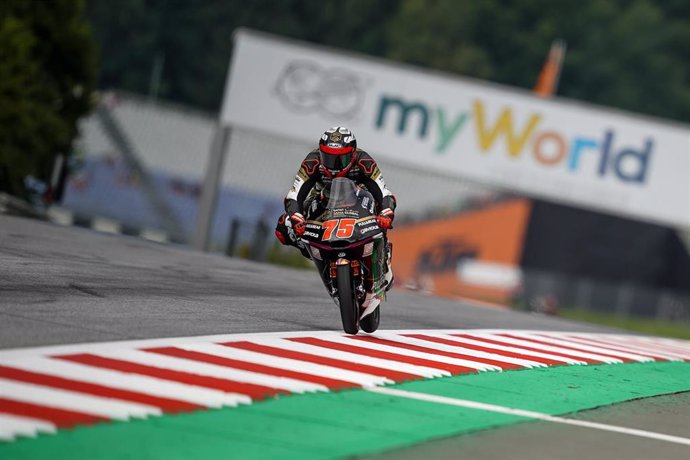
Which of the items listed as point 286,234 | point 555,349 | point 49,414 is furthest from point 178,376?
point 555,349

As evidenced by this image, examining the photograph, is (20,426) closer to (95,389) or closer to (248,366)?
(95,389)

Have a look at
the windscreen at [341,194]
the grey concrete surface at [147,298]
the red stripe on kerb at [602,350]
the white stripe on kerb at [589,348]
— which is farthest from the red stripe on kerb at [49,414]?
the white stripe on kerb at [589,348]

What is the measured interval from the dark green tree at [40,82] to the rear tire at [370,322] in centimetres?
1722

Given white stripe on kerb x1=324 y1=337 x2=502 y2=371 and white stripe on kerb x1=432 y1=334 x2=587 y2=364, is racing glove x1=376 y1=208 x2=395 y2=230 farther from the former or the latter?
white stripe on kerb x1=432 y1=334 x2=587 y2=364

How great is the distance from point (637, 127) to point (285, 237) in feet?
79.2

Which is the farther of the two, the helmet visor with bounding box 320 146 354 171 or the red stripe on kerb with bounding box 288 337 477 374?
the helmet visor with bounding box 320 146 354 171

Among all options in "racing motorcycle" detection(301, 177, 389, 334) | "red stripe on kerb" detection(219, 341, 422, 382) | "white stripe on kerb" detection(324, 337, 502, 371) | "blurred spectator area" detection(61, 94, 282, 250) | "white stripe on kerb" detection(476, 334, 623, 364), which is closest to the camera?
"red stripe on kerb" detection(219, 341, 422, 382)

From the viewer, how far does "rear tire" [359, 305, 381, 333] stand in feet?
46.5

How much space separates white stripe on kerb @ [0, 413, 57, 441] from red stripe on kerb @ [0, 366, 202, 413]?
964 mm

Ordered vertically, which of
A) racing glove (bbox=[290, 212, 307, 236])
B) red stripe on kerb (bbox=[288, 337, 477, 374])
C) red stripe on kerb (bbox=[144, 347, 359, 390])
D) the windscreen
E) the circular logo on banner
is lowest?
red stripe on kerb (bbox=[144, 347, 359, 390])

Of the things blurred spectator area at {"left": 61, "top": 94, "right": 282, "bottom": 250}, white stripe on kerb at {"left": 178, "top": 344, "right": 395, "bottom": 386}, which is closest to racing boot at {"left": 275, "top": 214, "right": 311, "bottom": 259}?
white stripe on kerb at {"left": 178, "top": 344, "right": 395, "bottom": 386}

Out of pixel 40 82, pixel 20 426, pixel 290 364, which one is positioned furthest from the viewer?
pixel 40 82

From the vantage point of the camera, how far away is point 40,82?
3103 cm

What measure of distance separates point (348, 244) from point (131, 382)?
378 centimetres
